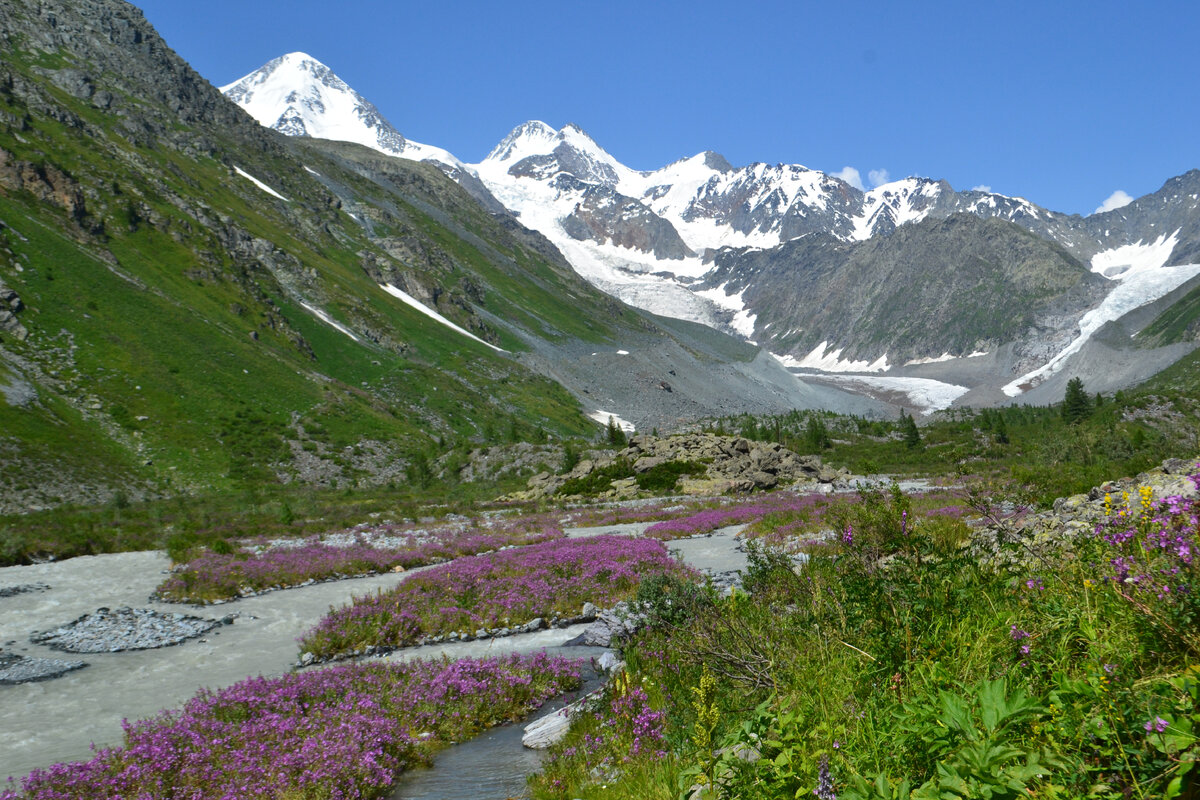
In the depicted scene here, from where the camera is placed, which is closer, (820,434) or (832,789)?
(832,789)

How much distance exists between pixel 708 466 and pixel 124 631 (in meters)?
43.9

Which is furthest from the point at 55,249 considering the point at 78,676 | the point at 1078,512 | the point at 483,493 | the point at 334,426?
the point at 1078,512

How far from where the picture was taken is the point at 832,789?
3932mm

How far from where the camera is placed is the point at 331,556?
2428 centimetres

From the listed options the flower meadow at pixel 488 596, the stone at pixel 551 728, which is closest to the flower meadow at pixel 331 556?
the flower meadow at pixel 488 596

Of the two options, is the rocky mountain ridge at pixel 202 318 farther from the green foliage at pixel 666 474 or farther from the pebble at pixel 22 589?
the green foliage at pixel 666 474

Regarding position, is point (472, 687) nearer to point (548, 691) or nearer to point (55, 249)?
point (548, 691)

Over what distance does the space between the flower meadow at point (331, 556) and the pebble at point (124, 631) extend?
295 centimetres

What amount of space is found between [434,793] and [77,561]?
2544 cm

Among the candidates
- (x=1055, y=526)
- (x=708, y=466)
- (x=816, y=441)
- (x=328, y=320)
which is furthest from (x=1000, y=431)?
(x=328, y=320)

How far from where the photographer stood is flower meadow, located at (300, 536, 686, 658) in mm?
13914

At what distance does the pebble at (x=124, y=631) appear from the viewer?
14.0m

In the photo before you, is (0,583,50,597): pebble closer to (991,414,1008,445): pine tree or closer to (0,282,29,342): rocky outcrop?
(0,282,29,342): rocky outcrop

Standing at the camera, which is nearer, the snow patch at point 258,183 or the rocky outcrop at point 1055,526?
the rocky outcrop at point 1055,526
